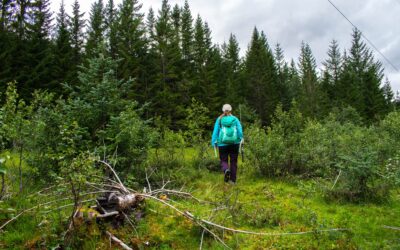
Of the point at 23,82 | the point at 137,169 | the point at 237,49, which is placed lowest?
the point at 137,169

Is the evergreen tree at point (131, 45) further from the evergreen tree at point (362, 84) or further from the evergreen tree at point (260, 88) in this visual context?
the evergreen tree at point (362, 84)

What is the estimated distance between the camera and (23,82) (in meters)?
27.0

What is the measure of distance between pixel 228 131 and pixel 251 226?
3155mm

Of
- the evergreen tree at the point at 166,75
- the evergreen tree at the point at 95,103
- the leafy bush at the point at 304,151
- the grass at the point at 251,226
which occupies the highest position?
the evergreen tree at the point at 166,75

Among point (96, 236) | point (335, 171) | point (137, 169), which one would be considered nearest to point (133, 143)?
point (137, 169)

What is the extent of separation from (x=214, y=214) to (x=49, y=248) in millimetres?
2471

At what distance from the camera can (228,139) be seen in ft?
25.4

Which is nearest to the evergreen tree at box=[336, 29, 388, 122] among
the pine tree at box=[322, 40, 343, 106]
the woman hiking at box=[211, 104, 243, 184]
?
the pine tree at box=[322, 40, 343, 106]

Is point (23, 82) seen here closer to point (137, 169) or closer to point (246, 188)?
point (137, 169)

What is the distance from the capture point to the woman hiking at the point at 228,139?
305 inches

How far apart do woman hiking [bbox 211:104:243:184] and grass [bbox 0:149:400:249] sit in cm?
122

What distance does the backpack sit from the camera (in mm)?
7734

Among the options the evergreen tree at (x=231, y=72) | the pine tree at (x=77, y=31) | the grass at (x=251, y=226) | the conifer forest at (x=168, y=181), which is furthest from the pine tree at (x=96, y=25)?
the grass at (x=251, y=226)

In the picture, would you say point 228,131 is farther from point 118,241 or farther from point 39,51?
point 39,51
